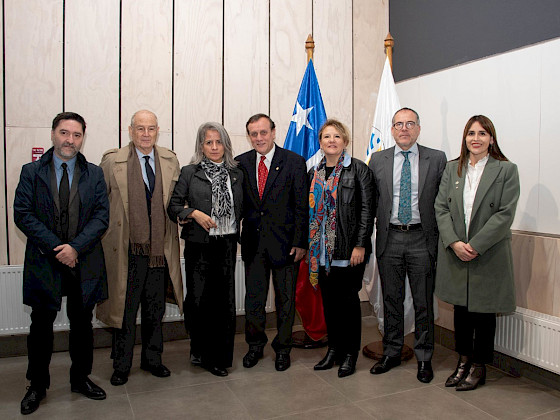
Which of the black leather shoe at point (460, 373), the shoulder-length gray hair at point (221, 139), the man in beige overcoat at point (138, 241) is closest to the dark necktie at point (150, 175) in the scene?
the man in beige overcoat at point (138, 241)

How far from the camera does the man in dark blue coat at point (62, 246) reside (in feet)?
8.69

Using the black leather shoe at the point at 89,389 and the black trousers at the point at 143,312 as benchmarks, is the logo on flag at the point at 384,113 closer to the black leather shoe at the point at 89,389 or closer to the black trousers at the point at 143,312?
the black trousers at the point at 143,312

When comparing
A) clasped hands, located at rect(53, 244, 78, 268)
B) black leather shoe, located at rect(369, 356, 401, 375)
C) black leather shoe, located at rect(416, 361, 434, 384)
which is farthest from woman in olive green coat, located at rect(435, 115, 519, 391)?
clasped hands, located at rect(53, 244, 78, 268)

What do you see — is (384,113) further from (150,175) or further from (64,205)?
(64,205)

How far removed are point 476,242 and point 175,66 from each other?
2.60 meters

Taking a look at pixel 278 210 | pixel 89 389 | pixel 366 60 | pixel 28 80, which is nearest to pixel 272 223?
pixel 278 210

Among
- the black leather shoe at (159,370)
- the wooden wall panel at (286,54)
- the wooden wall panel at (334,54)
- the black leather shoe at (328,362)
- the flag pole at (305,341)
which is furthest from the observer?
the wooden wall panel at (334,54)

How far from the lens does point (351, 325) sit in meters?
3.16

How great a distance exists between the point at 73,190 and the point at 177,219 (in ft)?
1.99

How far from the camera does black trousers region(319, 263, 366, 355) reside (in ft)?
10.3

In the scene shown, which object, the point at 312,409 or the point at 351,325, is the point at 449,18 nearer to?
the point at 351,325

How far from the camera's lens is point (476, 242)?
2826 millimetres

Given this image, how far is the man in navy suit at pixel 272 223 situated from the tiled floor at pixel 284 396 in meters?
0.35

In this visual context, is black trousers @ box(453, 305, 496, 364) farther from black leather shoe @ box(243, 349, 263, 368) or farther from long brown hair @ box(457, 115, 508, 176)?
black leather shoe @ box(243, 349, 263, 368)
